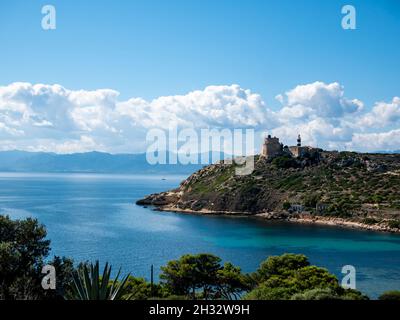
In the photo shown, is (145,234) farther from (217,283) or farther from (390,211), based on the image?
(390,211)

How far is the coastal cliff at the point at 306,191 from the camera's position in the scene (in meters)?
75.9

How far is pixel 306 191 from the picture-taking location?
8788 cm

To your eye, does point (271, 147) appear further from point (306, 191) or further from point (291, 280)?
point (291, 280)

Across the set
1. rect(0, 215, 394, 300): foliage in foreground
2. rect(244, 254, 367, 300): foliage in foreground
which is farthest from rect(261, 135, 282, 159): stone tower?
rect(0, 215, 394, 300): foliage in foreground

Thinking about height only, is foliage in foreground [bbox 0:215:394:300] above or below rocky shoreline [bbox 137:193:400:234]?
above

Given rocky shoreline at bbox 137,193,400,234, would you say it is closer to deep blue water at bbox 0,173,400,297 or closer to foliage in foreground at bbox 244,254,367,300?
deep blue water at bbox 0,173,400,297

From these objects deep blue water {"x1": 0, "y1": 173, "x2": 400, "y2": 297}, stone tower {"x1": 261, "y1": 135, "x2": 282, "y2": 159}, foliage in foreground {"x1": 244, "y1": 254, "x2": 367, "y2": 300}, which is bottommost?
deep blue water {"x1": 0, "y1": 173, "x2": 400, "y2": 297}

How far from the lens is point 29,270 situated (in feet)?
57.7

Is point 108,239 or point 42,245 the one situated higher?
point 42,245

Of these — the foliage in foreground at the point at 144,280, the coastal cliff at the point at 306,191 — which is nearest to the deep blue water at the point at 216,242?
the coastal cliff at the point at 306,191

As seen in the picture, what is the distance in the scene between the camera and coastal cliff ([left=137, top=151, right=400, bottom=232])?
249 feet

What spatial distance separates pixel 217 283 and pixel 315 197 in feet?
195

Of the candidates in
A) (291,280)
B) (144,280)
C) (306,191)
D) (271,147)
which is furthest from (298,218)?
(144,280)
